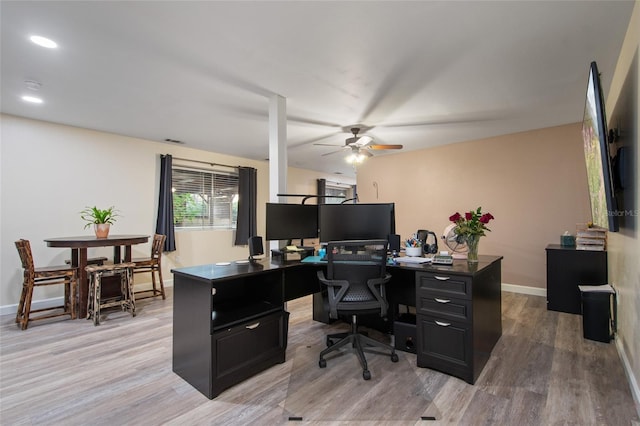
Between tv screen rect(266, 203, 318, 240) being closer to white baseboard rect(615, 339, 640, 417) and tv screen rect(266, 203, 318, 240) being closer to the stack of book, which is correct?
white baseboard rect(615, 339, 640, 417)

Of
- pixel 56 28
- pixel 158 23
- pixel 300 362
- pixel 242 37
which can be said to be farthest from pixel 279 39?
pixel 300 362

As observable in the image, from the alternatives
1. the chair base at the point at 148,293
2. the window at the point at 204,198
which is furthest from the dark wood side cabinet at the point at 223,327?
the window at the point at 204,198

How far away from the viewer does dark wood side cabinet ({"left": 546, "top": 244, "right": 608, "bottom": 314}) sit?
3.60 m

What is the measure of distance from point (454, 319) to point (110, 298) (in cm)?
418

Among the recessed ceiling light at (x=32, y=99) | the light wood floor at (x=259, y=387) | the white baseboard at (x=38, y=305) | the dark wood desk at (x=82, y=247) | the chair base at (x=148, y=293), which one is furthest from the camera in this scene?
the chair base at (x=148, y=293)

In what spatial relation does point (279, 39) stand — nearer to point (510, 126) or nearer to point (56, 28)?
point (56, 28)

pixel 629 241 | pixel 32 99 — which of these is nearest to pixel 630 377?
pixel 629 241

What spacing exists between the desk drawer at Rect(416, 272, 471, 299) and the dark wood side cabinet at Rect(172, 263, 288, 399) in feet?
3.70

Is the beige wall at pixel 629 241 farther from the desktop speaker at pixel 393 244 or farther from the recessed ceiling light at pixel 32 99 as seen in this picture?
the recessed ceiling light at pixel 32 99

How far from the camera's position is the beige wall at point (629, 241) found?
6.34 ft

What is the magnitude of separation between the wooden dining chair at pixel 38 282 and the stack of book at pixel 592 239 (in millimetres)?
6152

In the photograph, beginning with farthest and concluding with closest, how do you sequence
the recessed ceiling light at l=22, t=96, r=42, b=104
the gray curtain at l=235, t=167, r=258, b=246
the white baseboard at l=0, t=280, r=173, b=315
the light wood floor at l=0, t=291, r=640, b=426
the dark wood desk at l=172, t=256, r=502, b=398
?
the gray curtain at l=235, t=167, r=258, b=246
the white baseboard at l=0, t=280, r=173, b=315
the recessed ceiling light at l=22, t=96, r=42, b=104
the dark wood desk at l=172, t=256, r=502, b=398
the light wood floor at l=0, t=291, r=640, b=426

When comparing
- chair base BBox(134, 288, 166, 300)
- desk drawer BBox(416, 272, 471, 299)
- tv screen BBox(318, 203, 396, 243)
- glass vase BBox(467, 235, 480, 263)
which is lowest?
chair base BBox(134, 288, 166, 300)

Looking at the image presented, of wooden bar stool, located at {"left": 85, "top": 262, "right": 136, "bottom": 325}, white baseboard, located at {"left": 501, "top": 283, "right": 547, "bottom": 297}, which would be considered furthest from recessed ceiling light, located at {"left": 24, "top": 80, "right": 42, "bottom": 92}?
white baseboard, located at {"left": 501, "top": 283, "right": 547, "bottom": 297}
